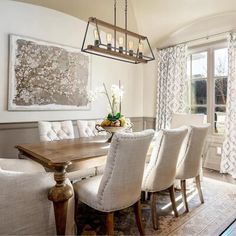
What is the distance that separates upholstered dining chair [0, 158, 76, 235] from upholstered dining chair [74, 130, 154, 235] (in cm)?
38

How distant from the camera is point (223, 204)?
2.61 meters

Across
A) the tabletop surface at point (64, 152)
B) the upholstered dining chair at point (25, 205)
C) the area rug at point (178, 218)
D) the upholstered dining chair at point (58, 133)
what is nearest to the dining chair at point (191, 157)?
the area rug at point (178, 218)

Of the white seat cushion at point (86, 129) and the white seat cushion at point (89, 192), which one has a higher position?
the white seat cushion at point (86, 129)

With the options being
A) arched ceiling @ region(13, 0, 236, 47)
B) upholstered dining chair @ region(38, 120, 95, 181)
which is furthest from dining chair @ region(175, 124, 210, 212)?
arched ceiling @ region(13, 0, 236, 47)

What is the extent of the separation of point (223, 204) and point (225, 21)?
3.09 meters

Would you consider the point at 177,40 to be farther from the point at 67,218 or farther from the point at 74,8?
the point at 67,218

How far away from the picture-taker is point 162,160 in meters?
2.07

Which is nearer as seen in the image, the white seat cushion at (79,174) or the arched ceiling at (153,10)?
the white seat cushion at (79,174)

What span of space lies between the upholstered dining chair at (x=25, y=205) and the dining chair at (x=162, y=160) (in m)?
0.94

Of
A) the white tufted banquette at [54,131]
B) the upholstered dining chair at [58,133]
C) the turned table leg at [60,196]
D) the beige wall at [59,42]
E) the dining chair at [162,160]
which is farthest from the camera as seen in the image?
the beige wall at [59,42]

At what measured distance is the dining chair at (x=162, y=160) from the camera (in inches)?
79.7

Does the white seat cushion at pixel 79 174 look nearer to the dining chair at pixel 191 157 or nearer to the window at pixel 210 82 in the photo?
the dining chair at pixel 191 157

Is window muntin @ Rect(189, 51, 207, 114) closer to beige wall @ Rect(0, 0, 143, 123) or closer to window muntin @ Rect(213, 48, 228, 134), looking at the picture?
window muntin @ Rect(213, 48, 228, 134)

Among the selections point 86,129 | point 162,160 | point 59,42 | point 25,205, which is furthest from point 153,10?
point 25,205
